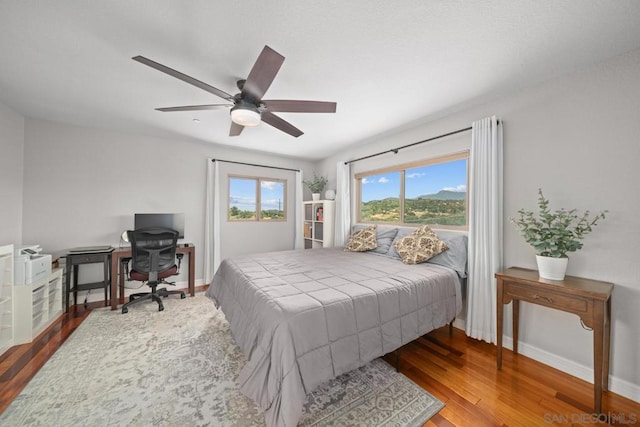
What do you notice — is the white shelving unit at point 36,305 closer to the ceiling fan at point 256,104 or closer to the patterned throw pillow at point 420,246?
the ceiling fan at point 256,104

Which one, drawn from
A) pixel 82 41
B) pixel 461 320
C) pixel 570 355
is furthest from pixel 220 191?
pixel 570 355

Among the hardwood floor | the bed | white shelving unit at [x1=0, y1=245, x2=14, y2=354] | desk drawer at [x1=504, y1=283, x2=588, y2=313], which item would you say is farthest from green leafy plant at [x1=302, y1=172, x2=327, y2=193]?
white shelving unit at [x1=0, y1=245, x2=14, y2=354]

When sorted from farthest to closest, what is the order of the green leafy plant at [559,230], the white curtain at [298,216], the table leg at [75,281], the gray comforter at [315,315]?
1. the white curtain at [298,216]
2. the table leg at [75,281]
3. the green leafy plant at [559,230]
4. the gray comforter at [315,315]

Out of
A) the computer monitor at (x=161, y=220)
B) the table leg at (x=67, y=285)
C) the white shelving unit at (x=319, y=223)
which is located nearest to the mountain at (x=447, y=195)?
Result: the white shelving unit at (x=319, y=223)

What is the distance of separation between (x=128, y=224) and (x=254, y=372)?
337 cm

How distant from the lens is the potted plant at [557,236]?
69.0 inches

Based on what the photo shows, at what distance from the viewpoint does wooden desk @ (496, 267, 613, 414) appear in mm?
1492

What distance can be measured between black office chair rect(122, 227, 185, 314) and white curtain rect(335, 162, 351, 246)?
2.53 metres

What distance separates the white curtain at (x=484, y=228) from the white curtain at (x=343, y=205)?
79.0 inches

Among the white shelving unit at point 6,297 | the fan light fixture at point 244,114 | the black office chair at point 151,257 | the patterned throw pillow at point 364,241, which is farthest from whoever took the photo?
the patterned throw pillow at point 364,241

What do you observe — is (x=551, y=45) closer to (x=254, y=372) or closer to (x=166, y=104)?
(x=254, y=372)

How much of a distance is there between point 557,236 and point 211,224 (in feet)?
14.1

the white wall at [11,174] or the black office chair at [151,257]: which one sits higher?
the white wall at [11,174]

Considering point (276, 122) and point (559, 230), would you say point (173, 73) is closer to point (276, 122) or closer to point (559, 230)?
Answer: point (276, 122)
